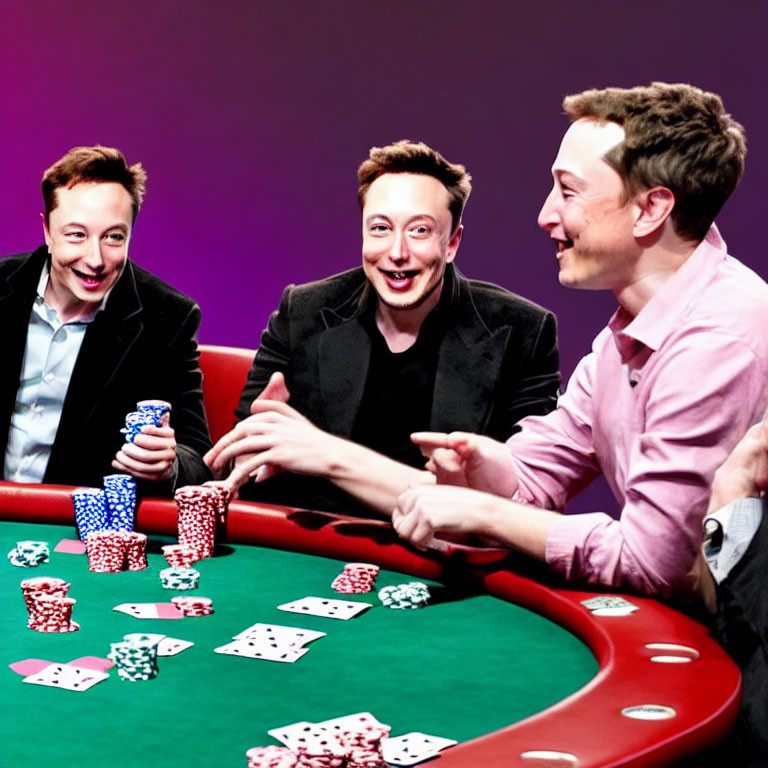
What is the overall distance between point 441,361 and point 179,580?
144 centimetres

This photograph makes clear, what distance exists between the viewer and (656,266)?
2.20 m

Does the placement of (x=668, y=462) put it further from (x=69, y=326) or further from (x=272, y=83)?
(x=272, y=83)

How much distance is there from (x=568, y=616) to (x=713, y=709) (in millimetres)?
459

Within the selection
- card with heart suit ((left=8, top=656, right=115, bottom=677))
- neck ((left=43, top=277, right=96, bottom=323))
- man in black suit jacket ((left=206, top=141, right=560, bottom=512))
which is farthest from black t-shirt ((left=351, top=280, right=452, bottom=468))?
card with heart suit ((left=8, top=656, right=115, bottom=677))

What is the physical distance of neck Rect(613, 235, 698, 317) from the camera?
219 centimetres

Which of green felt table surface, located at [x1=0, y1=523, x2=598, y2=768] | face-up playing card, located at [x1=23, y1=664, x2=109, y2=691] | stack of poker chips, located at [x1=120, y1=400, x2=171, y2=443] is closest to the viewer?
green felt table surface, located at [x1=0, y1=523, x2=598, y2=768]

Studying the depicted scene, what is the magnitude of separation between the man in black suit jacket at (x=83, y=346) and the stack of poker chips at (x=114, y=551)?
51.6 inches

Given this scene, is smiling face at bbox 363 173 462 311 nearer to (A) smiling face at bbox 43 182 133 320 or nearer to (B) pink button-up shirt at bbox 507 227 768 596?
(A) smiling face at bbox 43 182 133 320

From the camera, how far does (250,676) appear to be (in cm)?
178

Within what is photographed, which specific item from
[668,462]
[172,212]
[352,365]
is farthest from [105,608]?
[172,212]

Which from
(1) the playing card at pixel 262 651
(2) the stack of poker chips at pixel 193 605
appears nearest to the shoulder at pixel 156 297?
(2) the stack of poker chips at pixel 193 605

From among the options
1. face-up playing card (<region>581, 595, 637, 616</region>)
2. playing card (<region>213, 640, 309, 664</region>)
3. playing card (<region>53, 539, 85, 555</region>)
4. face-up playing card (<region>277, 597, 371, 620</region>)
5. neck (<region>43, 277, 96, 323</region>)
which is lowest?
playing card (<region>53, 539, 85, 555</region>)

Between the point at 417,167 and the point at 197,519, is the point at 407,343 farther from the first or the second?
the point at 197,519

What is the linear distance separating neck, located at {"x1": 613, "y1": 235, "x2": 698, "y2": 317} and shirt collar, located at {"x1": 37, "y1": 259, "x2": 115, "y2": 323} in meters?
2.02
